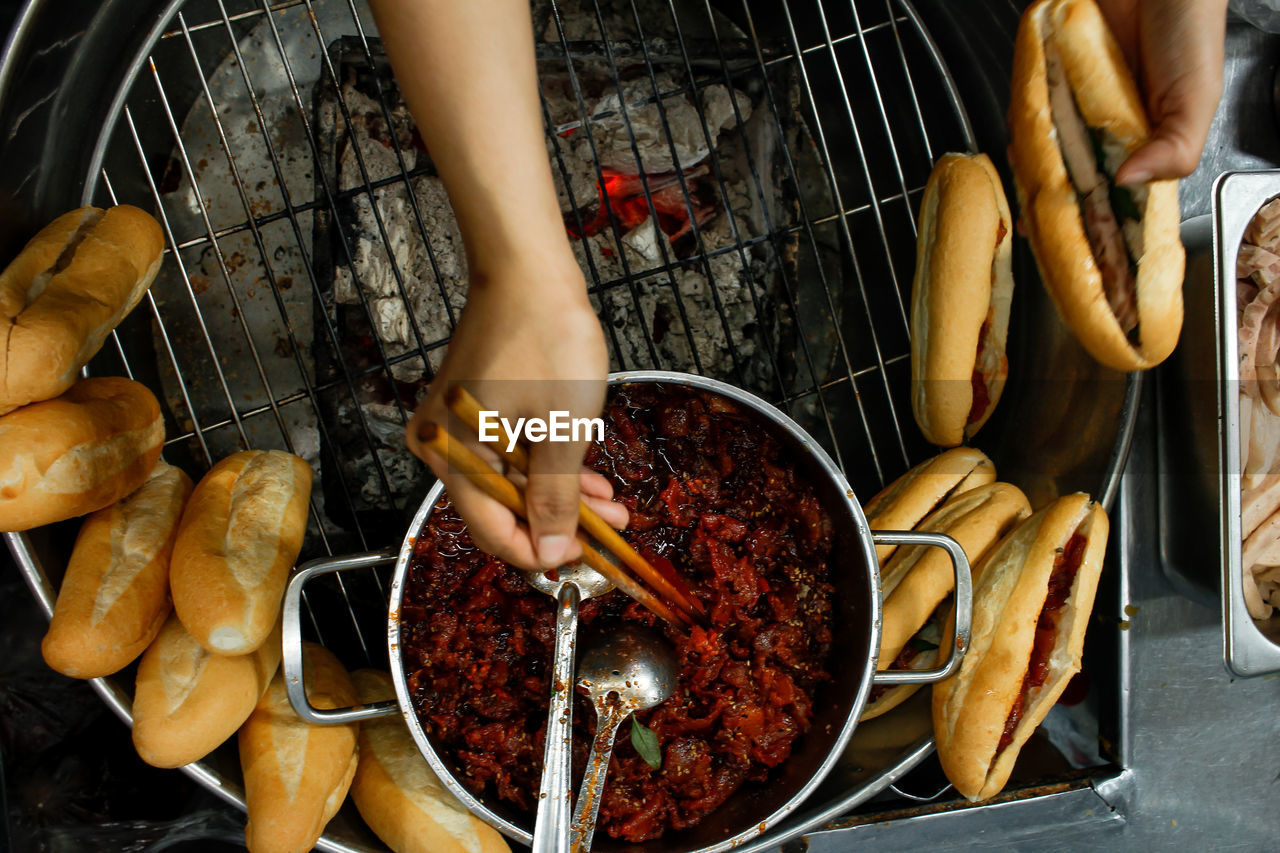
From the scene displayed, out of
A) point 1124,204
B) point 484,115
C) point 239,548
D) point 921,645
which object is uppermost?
point 484,115

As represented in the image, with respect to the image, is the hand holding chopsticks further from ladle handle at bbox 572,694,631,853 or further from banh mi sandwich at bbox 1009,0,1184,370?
banh mi sandwich at bbox 1009,0,1184,370

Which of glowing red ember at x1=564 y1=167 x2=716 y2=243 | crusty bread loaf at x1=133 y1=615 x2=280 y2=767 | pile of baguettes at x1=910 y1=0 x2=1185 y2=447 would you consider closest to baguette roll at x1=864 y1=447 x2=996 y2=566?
pile of baguettes at x1=910 y1=0 x2=1185 y2=447

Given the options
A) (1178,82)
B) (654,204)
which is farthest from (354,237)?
(1178,82)

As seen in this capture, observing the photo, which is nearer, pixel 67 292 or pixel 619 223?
pixel 67 292

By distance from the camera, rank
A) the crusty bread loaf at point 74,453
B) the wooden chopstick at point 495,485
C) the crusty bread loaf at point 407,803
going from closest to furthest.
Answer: the wooden chopstick at point 495,485 < the crusty bread loaf at point 74,453 < the crusty bread loaf at point 407,803

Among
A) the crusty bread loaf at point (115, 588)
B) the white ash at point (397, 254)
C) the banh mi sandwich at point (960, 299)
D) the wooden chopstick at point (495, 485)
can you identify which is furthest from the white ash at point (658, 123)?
the crusty bread loaf at point (115, 588)

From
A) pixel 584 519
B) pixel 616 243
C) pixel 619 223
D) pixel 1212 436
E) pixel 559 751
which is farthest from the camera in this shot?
pixel 619 223

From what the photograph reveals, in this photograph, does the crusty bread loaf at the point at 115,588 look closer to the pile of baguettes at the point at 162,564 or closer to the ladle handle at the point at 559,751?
the pile of baguettes at the point at 162,564

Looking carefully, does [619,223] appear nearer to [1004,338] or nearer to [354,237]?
[354,237]
